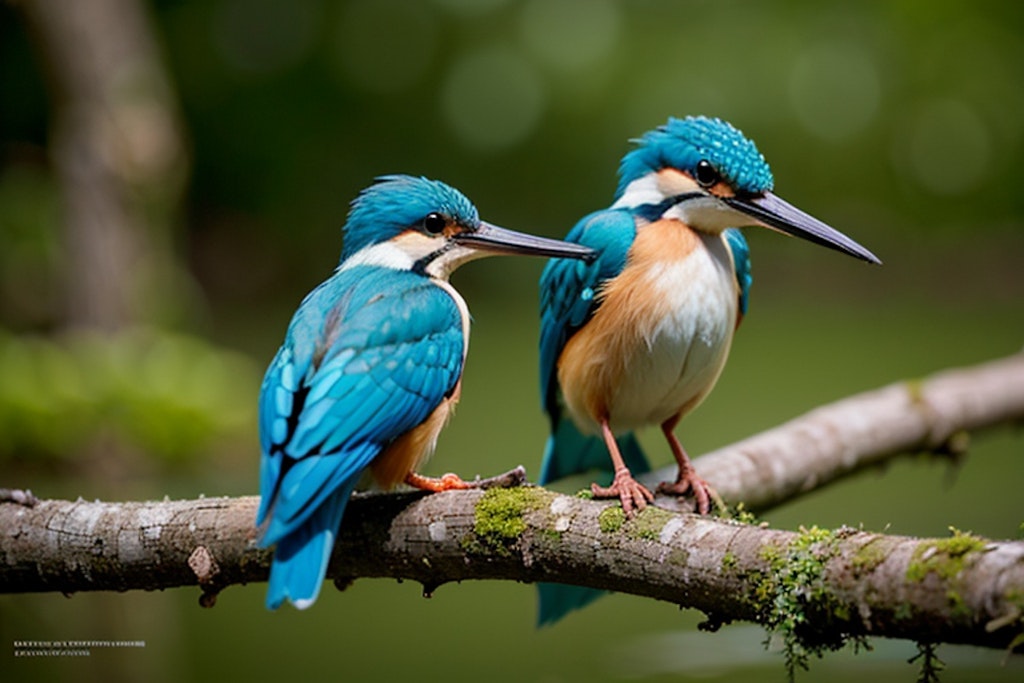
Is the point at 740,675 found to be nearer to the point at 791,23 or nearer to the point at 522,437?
the point at 522,437

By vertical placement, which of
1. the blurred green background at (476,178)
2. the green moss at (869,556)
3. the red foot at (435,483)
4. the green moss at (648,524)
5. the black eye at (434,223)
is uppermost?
the blurred green background at (476,178)

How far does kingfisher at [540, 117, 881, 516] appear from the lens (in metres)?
2.60

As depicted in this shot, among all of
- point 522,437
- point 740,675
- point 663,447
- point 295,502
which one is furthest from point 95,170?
point 295,502

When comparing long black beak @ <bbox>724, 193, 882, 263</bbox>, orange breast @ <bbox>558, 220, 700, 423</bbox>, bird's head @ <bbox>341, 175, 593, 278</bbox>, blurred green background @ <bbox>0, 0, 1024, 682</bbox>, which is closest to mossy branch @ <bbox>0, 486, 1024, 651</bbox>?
bird's head @ <bbox>341, 175, 593, 278</bbox>

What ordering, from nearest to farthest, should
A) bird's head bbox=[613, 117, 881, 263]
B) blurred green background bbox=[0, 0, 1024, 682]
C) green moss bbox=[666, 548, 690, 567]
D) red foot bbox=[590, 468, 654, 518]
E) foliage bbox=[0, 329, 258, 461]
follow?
green moss bbox=[666, 548, 690, 567] → red foot bbox=[590, 468, 654, 518] → bird's head bbox=[613, 117, 881, 263] → foliage bbox=[0, 329, 258, 461] → blurred green background bbox=[0, 0, 1024, 682]

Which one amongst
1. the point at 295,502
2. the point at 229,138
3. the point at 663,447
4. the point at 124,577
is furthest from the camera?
the point at 229,138

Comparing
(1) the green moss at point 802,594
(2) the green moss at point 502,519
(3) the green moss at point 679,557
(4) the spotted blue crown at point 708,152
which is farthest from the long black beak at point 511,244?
(1) the green moss at point 802,594

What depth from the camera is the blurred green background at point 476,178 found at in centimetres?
700

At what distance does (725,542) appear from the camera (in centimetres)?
178

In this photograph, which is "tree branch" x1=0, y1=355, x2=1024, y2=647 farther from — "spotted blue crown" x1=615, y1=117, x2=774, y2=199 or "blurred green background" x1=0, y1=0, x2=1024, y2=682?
"blurred green background" x1=0, y1=0, x2=1024, y2=682

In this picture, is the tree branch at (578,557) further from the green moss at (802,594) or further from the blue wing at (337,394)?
the blue wing at (337,394)

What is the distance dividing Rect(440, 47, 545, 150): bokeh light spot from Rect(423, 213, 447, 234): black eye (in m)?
7.80

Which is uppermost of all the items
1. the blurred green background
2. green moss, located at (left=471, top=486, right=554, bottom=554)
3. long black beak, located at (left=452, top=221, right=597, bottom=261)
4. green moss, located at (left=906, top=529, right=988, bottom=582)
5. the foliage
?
the blurred green background

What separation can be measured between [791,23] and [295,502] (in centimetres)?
951
